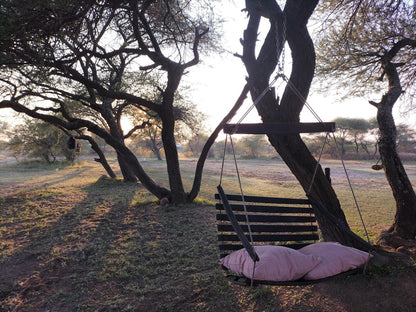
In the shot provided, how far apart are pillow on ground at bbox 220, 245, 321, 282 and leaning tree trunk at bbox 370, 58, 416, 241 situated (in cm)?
220

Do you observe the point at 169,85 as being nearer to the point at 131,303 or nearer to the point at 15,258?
the point at 15,258

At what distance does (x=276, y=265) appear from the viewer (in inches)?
85.6

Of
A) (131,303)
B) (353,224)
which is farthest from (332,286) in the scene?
(353,224)

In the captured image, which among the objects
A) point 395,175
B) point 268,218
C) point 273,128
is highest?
point 273,128

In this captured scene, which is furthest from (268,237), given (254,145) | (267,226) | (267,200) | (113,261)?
(254,145)

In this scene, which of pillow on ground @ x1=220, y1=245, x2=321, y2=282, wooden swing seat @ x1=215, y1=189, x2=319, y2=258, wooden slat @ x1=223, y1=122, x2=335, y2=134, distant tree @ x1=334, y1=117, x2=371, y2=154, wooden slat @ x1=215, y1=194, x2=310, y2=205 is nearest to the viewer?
pillow on ground @ x1=220, y1=245, x2=321, y2=282

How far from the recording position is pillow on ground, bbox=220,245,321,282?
212 centimetres

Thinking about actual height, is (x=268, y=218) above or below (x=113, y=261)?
above

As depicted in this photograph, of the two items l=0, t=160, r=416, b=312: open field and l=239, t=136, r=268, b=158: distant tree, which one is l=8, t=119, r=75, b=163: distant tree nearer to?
l=0, t=160, r=416, b=312: open field

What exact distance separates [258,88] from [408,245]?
273 cm

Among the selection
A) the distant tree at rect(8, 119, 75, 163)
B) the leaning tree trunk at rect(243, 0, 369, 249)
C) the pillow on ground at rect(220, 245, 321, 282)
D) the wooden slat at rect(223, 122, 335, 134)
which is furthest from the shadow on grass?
the distant tree at rect(8, 119, 75, 163)

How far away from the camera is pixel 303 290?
2.79 meters

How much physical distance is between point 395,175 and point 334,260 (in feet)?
7.72

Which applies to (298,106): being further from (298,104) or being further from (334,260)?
(334,260)
